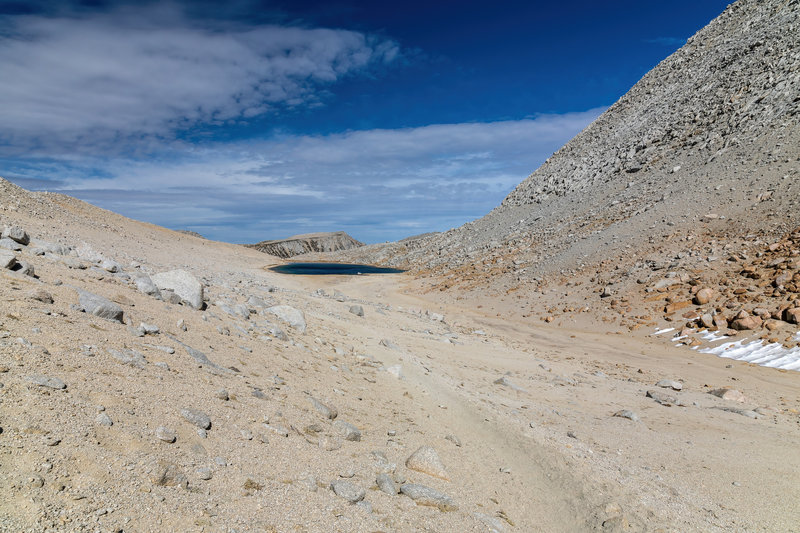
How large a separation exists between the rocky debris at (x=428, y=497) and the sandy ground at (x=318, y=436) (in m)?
0.07

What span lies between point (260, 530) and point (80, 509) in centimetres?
118

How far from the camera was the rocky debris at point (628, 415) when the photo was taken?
7746 mm

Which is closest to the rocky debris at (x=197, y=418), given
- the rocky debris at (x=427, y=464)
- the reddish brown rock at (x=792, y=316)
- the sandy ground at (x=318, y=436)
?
the sandy ground at (x=318, y=436)

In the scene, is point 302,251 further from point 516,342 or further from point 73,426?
point 73,426

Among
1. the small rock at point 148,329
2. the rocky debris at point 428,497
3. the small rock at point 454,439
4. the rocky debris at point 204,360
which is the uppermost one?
the small rock at point 148,329

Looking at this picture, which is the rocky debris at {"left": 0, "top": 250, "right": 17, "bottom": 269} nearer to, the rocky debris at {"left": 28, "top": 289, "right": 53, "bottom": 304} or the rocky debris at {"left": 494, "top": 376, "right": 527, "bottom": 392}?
the rocky debris at {"left": 28, "top": 289, "right": 53, "bottom": 304}

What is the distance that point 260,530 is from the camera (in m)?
3.12

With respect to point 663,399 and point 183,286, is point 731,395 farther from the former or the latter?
point 183,286

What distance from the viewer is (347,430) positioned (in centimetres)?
524

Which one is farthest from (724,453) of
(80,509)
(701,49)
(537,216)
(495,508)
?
(701,49)

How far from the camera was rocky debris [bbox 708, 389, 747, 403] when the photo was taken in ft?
30.8

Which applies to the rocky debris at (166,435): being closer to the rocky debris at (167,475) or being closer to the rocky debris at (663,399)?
the rocky debris at (167,475)

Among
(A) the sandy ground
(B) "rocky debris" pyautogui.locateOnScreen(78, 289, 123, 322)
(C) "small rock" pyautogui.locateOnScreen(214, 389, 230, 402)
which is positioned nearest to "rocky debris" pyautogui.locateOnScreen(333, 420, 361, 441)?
(A) the sandy ground

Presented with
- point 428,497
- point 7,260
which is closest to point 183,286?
point 7,260
